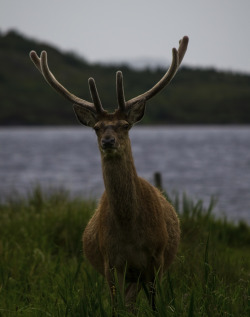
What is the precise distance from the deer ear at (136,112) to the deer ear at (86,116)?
331mm

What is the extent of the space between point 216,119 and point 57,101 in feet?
144

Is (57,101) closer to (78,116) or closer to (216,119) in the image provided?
(216,119)

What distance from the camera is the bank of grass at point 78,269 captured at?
4.46m

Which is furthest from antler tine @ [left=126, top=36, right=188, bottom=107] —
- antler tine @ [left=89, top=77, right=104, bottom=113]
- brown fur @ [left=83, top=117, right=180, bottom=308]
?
brown fur @ [left=83, top=117, right=180, bottom=308]

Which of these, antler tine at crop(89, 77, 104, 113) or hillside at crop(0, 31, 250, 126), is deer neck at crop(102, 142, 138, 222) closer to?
antler tine at crop(89, 77, 104, 113)

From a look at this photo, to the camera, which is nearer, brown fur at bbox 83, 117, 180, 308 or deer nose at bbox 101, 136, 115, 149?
deer nose at bbox 101, 136, 115, 149

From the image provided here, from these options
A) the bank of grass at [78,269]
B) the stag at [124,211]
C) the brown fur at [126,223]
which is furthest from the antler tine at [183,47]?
the bank of grass at [78,269]

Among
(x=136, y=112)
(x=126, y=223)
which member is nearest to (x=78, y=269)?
(x=126, y=223)

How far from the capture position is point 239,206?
75.2ft

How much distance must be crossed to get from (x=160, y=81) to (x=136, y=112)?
44 cm

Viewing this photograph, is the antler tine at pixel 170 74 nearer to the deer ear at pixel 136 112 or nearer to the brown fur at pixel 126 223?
the deer ear at pixel 136 112

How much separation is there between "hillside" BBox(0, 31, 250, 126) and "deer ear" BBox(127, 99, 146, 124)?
139 metres

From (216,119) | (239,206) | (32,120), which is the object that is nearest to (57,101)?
(32,120)

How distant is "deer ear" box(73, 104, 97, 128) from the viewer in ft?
17.3
